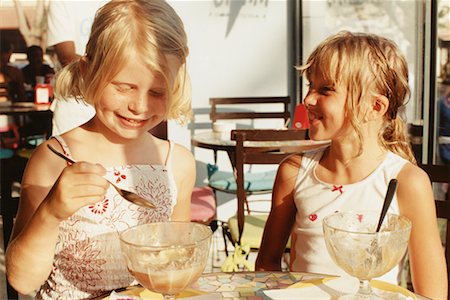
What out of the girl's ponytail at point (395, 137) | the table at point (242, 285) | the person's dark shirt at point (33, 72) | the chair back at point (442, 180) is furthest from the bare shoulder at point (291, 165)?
the person's dark shirt at point (33, 72)

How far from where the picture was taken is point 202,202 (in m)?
3.38

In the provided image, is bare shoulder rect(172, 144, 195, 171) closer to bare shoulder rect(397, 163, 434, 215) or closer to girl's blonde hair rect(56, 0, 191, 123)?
girl's blonde hair rect(56, 0, 191, 123)

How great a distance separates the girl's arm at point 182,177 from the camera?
170 centimetres

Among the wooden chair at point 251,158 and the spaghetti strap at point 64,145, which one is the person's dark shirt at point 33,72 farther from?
the spaghetti strap at point 64,145

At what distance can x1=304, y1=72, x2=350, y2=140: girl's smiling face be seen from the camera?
1.65 m

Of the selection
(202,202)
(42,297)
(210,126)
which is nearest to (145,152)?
(42,297)

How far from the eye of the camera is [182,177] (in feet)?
5.62

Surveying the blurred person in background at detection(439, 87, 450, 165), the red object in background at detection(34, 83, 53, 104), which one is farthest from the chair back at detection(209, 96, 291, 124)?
the red object in background at detection(34, 83, 53, 104)

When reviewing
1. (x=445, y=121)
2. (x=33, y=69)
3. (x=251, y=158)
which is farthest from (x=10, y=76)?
(x=445, y=121)

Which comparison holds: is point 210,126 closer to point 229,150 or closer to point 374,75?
point 229,150

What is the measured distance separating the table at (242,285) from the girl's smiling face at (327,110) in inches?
20.4

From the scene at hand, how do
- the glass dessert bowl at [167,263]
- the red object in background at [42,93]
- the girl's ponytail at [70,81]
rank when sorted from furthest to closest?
the red object in background at [42,93] → the girl's ponytail at [70,81] → the glass dessert bowl at [167,263]

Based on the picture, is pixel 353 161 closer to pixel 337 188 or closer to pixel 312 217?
pixel 337 188

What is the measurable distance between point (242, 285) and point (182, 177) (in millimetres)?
530
